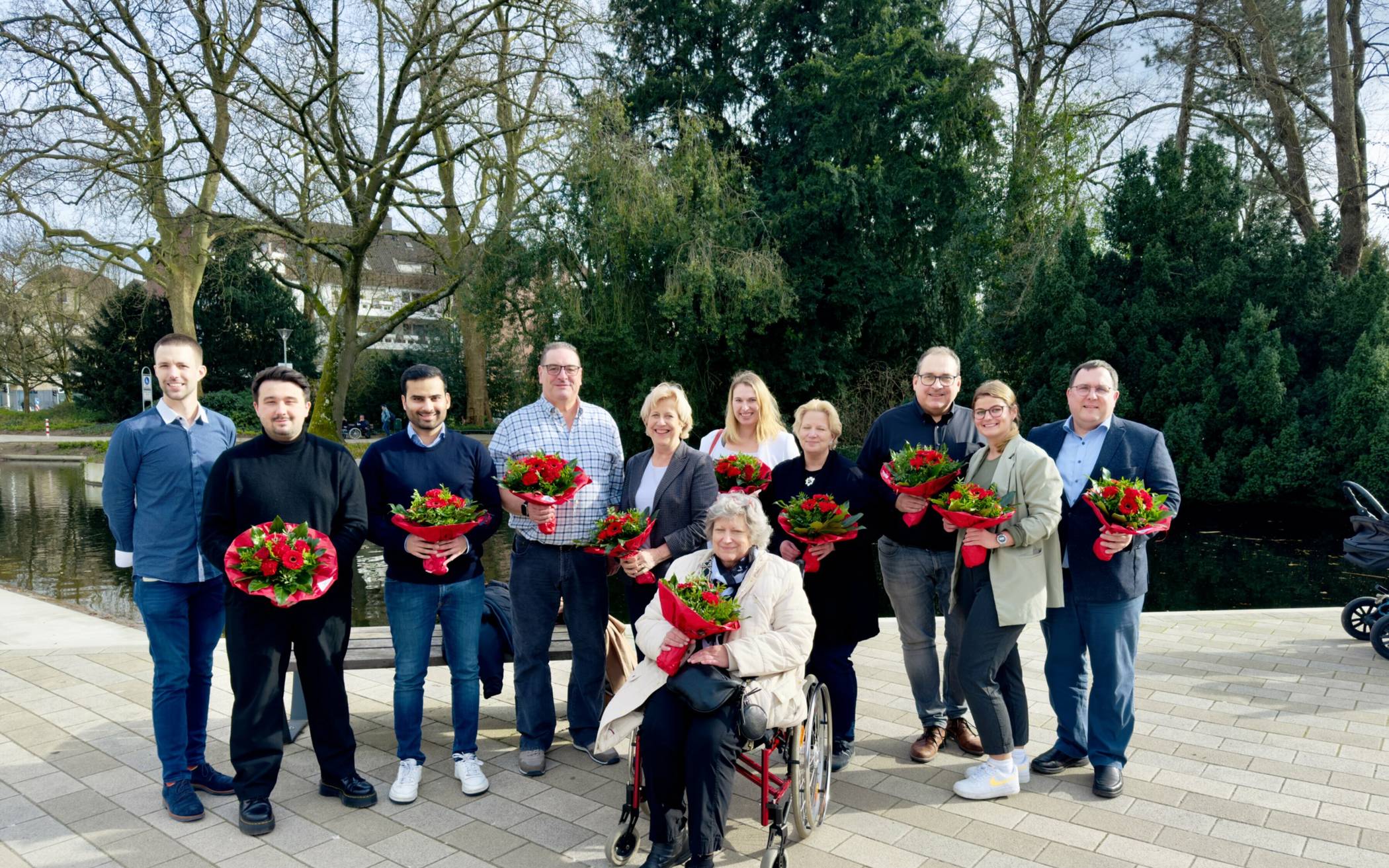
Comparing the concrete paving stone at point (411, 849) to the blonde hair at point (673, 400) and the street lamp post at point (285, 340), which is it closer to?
the blonde hair at point (673, 400)

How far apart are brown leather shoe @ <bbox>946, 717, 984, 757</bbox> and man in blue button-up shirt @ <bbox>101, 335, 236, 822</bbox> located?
364cm

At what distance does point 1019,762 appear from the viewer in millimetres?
4273

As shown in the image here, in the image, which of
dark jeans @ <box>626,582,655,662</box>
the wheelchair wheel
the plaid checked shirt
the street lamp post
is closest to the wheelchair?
the wheelchair wheel

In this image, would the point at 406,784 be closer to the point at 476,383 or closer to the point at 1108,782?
the point at 1108,782

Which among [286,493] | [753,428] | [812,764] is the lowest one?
[812,764]

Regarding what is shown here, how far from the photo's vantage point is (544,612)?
4523 mm

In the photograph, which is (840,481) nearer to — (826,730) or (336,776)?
(826,730)

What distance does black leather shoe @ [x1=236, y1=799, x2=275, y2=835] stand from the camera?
3.74 metres

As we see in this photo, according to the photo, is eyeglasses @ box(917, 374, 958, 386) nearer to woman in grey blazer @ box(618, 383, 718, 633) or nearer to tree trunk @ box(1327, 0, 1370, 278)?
woman in grey blazer @ box(618, 383, 718, 633)

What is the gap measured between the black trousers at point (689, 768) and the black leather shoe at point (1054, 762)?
1851 millimetres

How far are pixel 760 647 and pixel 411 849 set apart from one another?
1.65 m

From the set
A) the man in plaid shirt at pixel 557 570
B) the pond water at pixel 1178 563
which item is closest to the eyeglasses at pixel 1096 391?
the man in plaid shirt at pixel 557 570

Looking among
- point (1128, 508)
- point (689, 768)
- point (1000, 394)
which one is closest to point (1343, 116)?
point (1000, 394)

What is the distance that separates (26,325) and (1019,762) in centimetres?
5153
